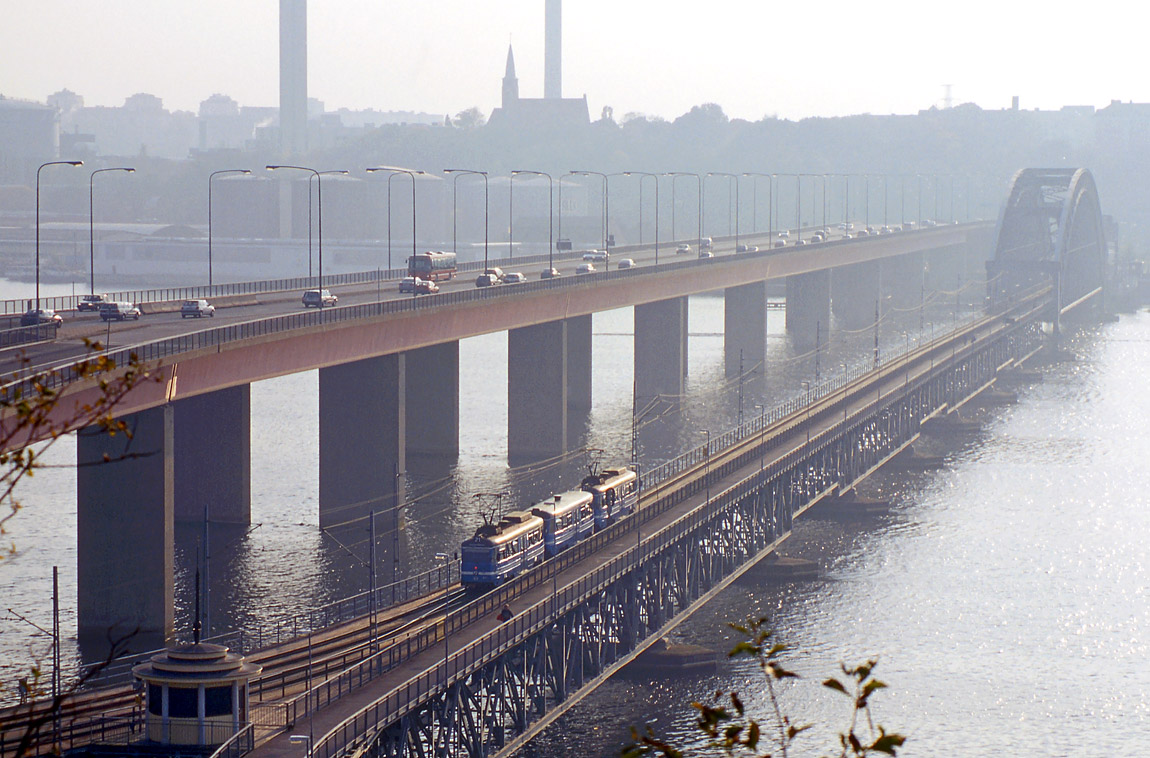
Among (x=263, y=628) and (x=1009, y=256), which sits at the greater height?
(x=1009, y=256)

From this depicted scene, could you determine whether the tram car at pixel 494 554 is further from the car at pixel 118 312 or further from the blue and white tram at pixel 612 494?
the car at pixel 118 312

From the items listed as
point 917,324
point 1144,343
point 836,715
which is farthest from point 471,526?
point 917,324

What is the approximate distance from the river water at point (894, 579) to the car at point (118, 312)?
9809 mm

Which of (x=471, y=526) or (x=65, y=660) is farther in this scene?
(x=471, y=526)

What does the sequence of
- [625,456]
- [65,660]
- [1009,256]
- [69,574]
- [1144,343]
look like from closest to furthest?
[65,660] < [69,574] < [625,456] < [1144,343] < [1009,256]

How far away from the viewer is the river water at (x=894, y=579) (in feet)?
174

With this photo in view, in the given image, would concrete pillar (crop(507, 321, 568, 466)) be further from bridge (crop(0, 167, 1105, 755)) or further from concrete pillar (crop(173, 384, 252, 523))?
concrete pillar (crop(173, 384, 252, 523))

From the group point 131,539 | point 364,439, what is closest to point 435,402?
point 364,439

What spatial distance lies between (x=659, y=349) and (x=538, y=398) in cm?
2960

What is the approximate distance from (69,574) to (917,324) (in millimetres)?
146541

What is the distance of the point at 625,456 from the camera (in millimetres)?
96250

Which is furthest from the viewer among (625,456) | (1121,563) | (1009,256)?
(1009,256)

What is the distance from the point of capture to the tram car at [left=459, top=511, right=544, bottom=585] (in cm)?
5050

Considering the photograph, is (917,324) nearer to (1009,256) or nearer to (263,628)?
(1009,256)
